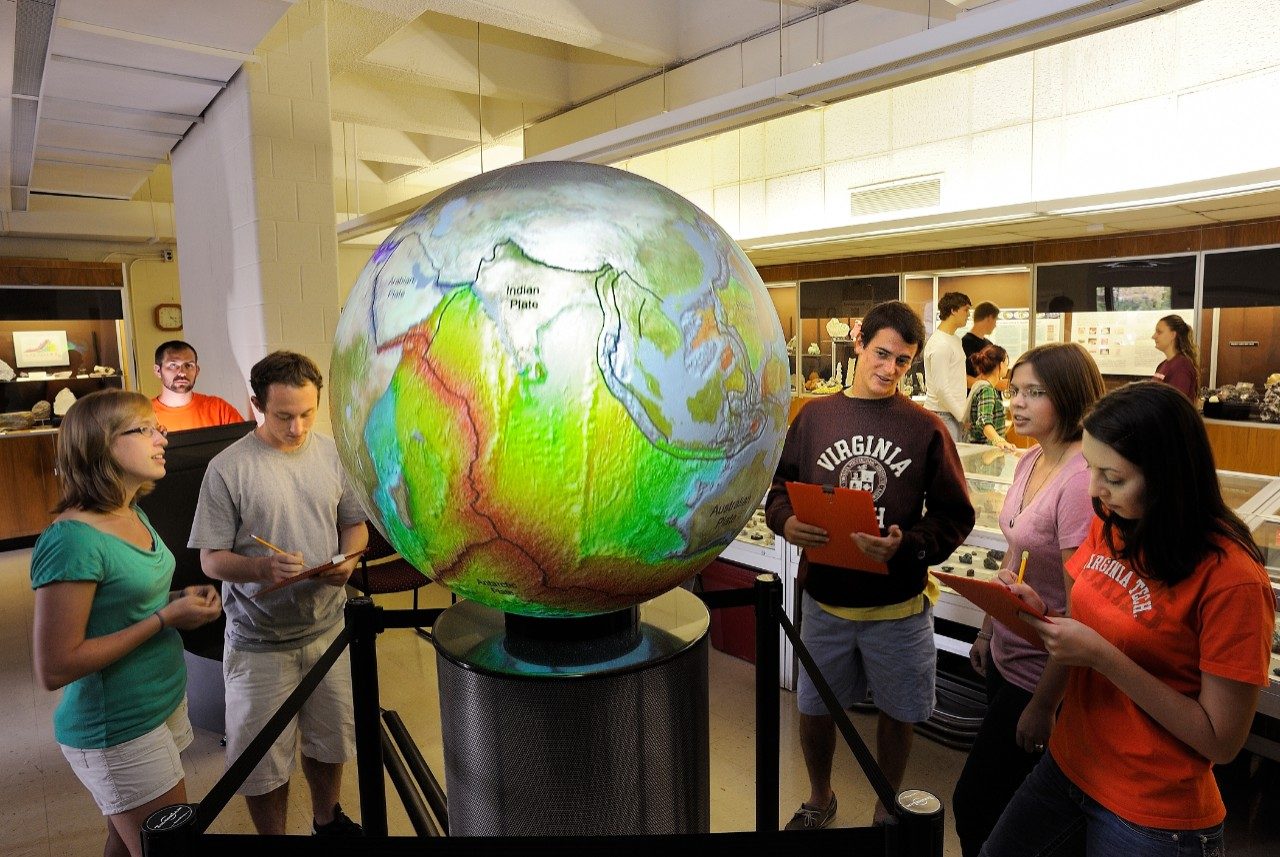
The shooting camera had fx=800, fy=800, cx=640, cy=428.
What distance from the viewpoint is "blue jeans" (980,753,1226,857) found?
141cm

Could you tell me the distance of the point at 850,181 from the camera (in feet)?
23.1

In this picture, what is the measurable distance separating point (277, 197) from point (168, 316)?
7828 millimetres

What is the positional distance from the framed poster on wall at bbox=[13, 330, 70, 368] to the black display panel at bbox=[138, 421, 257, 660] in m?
5.69

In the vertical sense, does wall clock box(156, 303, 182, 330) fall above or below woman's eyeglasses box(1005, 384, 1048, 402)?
above

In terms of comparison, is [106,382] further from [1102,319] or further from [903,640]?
[1102,319]

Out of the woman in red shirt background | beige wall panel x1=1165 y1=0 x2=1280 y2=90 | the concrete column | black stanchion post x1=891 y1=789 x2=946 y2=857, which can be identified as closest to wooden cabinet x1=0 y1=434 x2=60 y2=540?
the concrete column

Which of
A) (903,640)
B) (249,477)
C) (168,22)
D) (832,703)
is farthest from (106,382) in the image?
(832,703)

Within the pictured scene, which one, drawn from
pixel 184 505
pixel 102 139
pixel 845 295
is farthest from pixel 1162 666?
pixel 845 295

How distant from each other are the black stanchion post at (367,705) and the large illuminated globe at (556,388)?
1.11 ft

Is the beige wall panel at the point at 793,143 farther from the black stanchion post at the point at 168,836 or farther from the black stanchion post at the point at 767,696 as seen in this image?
the black stanchion post at the point at 168,836

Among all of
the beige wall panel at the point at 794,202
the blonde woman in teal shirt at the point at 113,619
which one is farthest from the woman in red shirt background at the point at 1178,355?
the blonde woman in teal shirt at the point at 113,619

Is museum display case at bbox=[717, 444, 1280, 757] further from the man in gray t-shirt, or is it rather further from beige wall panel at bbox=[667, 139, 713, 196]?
beige wall panel at bbox=[667, 139, 713, 196]

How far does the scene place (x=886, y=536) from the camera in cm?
230

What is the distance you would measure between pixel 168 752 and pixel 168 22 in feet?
9.90
